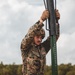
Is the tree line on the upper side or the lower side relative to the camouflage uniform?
upper

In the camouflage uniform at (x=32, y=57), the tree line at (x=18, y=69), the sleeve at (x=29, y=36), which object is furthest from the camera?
the tree line at (x=18, y=69)

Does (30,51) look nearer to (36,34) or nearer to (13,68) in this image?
(36,34)

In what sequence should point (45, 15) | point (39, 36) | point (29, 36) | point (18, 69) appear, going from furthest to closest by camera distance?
point (18, 69), point (39, 36), point (29, 36), point (45, 15)

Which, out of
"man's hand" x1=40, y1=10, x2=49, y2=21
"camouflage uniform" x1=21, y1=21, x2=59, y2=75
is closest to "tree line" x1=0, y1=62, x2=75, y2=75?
"camouflage uniform" x1=21, y1=21, x2=59, y2=75

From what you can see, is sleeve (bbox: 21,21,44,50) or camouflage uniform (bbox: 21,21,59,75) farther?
camouflage uniform (bbox: 21,21,59,75)

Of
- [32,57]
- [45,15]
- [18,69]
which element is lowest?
[32,57]

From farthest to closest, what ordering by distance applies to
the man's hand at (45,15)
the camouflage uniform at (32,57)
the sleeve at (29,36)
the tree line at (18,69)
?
1. the tree line at (18,69)
2. the camouflage uniform at (32,57)
3. the sleeve at (29,36)
4. the man's hand at (45,15)

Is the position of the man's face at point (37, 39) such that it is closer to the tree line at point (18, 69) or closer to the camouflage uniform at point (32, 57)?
the camouflage uniform at point (32, 57)

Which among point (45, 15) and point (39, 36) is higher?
point (45, 15)

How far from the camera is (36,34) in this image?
8.45m

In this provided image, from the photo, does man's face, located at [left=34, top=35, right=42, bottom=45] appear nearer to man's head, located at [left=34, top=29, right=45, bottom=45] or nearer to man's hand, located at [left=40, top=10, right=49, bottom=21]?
man's head, located at [left=34, top=29, right=45, bottom=45]

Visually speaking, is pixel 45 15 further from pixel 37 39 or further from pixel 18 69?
pixel 18 69

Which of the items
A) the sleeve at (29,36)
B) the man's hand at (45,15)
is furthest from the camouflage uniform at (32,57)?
the man's hand at (45,15)

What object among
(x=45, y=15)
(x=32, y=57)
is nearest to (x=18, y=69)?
(x=32, y=57)
